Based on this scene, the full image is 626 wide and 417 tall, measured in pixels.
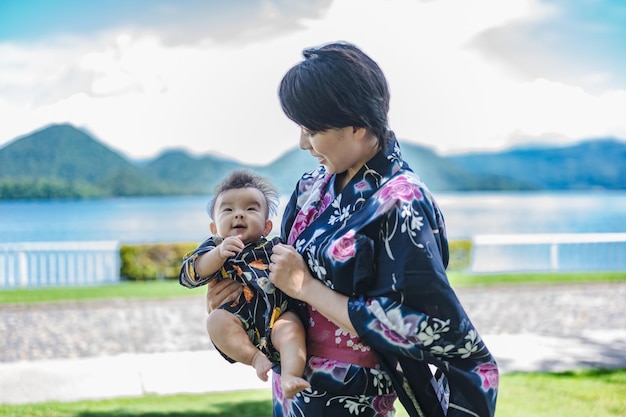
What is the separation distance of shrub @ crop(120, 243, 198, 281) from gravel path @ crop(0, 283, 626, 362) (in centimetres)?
298

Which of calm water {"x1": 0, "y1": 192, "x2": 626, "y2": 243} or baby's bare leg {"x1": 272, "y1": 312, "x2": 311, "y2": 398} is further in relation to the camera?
calm water {"x1": 0, "y1": 192, "x2": 626, "y2": 243}

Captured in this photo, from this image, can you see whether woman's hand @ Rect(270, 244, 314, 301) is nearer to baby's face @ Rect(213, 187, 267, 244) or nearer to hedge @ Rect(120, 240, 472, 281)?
baby's face @ Rect(213, 187, 267, 244)

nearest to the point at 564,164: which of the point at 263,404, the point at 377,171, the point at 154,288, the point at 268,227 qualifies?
the point at 154,288

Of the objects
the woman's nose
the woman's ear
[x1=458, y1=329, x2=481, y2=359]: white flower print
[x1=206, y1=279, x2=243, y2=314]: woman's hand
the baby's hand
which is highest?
the woman's ear

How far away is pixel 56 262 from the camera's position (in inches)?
613

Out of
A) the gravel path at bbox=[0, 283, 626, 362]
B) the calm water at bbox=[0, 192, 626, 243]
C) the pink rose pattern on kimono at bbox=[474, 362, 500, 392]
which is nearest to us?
the pink rose pattern on kimono at bbox=[474, 362, 500, 392]

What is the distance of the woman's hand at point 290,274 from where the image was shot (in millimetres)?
1863

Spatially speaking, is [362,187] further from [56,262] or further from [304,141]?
[56,262]

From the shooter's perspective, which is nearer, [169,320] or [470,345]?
[470,345]

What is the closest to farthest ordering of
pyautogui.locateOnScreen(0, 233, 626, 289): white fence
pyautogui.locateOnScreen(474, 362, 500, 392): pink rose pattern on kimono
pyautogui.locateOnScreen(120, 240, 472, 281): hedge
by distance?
1. pyautogui.locateOnScreen(474, 362, 500, 392): pink rose pattern on kimono
2. pyautogui.locateOnScreen(0, 233, 626, 289): white fence
3. pyautogui.locateOnScreen(120, 240, 472, 281): hedge

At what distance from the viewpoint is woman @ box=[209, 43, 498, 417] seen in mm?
1756

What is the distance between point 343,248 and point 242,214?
1.56 ft

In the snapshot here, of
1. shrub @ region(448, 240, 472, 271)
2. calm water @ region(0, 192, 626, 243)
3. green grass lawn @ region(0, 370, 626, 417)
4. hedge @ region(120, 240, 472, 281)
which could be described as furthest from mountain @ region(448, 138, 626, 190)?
green grass lawn @ region(0, 370, 626, 417)

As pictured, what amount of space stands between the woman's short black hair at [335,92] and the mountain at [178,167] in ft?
205
